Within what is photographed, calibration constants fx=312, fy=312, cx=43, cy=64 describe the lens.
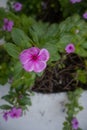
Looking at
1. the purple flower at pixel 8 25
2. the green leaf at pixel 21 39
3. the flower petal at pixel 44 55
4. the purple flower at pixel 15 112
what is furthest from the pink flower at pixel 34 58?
the purple flower at pixel 8 25

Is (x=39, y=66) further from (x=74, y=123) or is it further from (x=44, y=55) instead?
(x=74, y=123)

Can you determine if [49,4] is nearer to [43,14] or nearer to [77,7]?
[43,14]

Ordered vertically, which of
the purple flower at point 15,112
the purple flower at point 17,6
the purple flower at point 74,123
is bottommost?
the purple flower at point 74,123

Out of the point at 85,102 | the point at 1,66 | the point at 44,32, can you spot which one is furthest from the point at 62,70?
the point at 44,32

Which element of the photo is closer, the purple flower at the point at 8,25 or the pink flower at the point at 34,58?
the pink flower at the point at 34,58

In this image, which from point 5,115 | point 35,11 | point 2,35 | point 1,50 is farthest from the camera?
point 35,11

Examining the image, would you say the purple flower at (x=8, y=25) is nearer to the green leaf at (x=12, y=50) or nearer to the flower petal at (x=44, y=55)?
the green leaf at (x=12, y=50)

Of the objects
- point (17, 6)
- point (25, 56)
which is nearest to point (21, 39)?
point (25, 56)

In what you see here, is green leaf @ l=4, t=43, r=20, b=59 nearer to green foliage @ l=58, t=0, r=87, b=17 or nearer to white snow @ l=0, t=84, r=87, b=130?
white snow @ l=0, t=84, r=87, b=130
